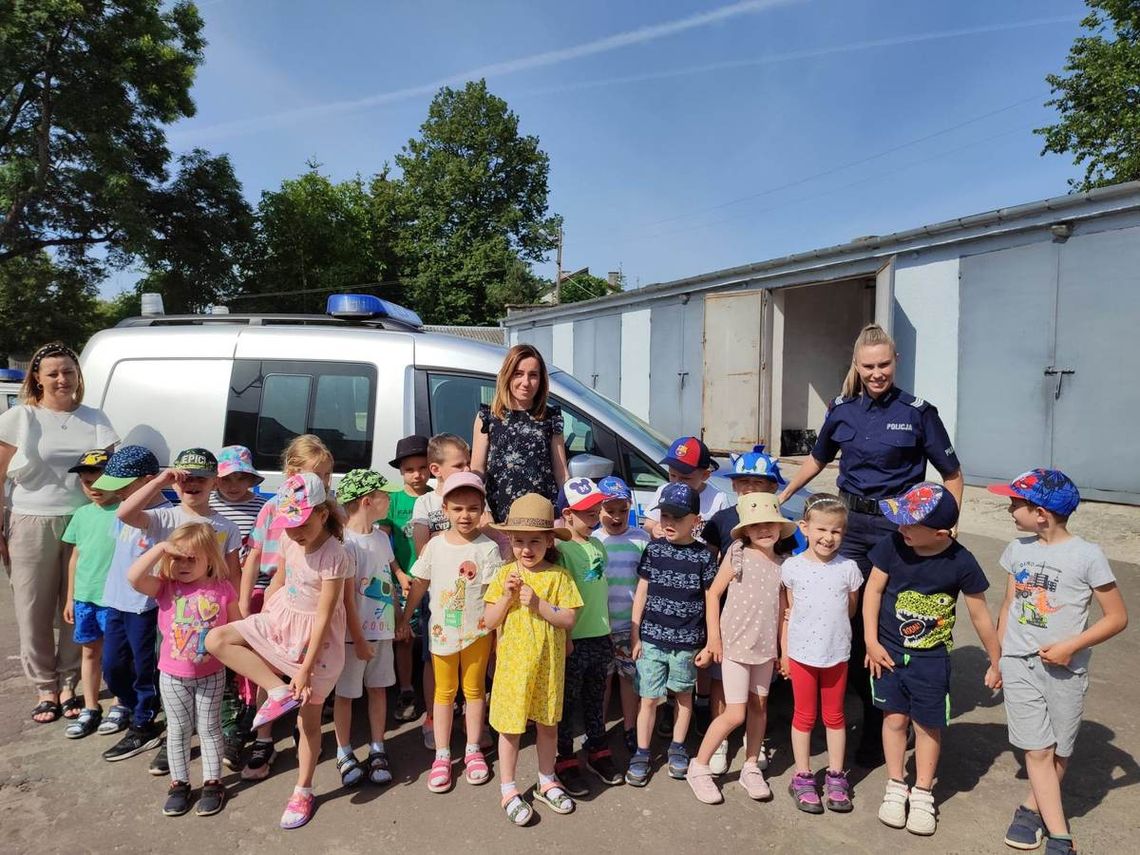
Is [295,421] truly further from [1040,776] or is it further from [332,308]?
[1040,776]

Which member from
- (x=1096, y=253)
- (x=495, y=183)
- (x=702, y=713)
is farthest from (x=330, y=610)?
(x=495, y=183)

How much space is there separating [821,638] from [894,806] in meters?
0.71

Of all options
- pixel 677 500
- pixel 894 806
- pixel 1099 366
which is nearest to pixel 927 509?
pixel 677 500

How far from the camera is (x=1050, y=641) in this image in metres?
2.63

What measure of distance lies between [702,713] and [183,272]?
2339 cm

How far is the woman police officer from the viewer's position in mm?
3223

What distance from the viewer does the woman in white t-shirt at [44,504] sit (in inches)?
143

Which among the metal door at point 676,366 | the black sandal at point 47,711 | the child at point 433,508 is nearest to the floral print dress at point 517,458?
the child at point 433,508

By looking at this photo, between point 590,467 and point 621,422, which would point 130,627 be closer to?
point 590,467

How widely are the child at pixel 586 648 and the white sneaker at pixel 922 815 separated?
47.3 inches

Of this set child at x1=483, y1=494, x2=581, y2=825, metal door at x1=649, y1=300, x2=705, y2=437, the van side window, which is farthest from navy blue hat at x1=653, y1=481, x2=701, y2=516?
metal door at x1=649, y1=300, x2=705, y2=437

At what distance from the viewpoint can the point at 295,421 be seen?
4188 mm

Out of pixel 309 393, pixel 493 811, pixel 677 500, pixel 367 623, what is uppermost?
pixel 309 393

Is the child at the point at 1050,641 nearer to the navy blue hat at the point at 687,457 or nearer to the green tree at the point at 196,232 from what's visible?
the navy blue hat at the point at 687,457
